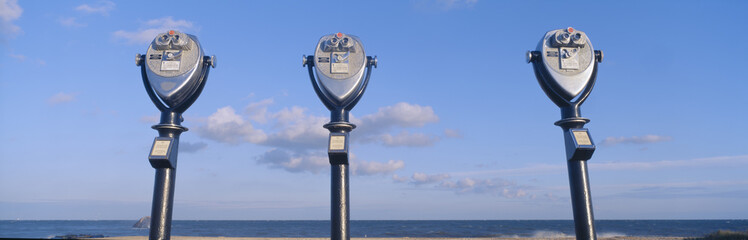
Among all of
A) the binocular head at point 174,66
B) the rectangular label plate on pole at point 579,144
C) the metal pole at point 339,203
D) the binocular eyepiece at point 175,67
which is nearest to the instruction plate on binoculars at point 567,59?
the rectangular label plate on pole at point 579,144

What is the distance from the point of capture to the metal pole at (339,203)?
732 cm

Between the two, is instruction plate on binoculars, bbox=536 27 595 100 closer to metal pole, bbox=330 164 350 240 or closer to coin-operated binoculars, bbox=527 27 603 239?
coin-operated binoculars, bbox=527 27 603 239

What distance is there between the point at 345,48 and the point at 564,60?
3539 millimetres

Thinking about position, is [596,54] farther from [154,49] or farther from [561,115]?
[154,49]

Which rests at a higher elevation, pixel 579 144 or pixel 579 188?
pixel 579 144

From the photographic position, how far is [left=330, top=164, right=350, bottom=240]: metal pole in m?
7.32

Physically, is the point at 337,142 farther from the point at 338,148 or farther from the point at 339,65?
the point at 339,65

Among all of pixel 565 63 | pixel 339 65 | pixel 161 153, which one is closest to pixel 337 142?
pixel 339 65

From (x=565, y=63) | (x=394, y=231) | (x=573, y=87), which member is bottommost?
(x=394, y=231)

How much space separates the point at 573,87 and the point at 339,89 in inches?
144

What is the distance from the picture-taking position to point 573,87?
743 centimetres

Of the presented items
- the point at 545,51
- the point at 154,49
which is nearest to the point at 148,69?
the point at 154,49

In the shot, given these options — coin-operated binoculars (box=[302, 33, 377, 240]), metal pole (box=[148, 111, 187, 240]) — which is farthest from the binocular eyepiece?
coin-operated binoculars (box=[302, 33, 377, 240])

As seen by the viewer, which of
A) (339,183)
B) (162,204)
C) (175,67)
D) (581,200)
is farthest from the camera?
(175,67)
